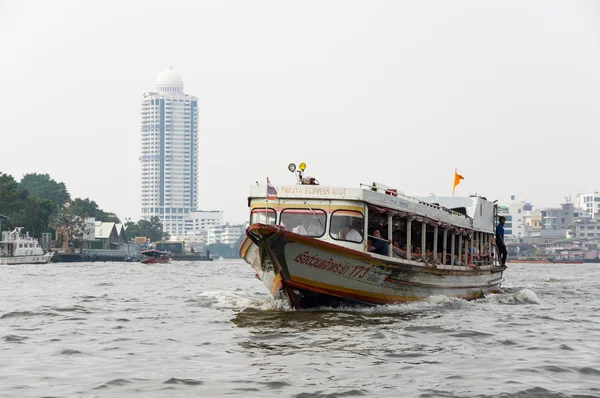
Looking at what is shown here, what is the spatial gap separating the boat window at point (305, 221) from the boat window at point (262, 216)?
26 cm

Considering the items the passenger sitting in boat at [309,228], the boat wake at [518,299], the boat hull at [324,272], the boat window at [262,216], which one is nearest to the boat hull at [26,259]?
the boat wake at [518,299]

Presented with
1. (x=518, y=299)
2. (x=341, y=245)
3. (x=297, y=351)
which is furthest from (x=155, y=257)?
(x=297, y=351)

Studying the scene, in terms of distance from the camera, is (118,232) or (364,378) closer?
(364,378)

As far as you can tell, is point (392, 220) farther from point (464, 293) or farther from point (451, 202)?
point (451, 202)

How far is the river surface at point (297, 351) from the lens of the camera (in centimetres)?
1155

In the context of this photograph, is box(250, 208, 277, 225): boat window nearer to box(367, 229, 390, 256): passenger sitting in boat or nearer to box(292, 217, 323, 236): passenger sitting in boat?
box(292, 217, 323, 236): passenger sitting in boat

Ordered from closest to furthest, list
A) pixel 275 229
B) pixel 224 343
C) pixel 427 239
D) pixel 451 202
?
A: pixel 224 343 → pixel 275 229 → pixel 427 239 → pixel 451 202

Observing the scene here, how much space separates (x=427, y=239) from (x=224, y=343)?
10.8 m

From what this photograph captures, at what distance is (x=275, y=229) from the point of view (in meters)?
19.0

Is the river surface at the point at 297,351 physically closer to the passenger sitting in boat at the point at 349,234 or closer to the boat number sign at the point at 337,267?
the boat number sign at the point at 337,267

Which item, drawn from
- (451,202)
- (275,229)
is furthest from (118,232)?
(275,229)

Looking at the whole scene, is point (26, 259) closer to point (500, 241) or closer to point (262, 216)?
point (500, 241)

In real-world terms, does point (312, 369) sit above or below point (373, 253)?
below

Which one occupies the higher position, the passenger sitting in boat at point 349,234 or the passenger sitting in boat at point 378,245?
the passenger sitting in boat at point 349,234
